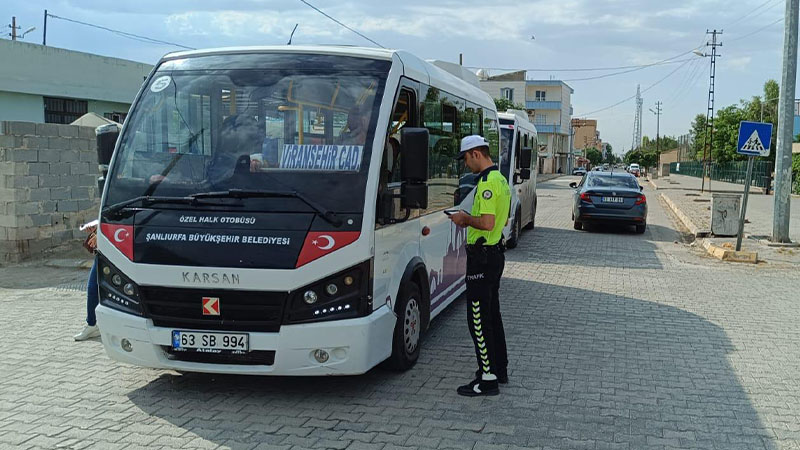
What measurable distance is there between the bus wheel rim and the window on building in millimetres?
28513

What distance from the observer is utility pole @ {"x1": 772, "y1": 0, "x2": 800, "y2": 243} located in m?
15.0

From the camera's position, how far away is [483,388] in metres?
5.56

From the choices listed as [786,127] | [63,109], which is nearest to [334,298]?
[786,127]

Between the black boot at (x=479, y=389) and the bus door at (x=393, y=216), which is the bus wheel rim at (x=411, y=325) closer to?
the bus door at (x=393, y=216)

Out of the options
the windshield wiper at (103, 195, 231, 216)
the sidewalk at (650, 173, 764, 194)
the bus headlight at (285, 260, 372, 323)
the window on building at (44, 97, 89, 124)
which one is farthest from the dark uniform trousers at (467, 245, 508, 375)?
the sidewalk at (650, 173, 764, 194)

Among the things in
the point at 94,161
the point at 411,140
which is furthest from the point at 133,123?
the point at 94,161

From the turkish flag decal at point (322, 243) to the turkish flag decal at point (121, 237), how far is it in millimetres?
1279

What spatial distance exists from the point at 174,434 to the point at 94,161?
955cm

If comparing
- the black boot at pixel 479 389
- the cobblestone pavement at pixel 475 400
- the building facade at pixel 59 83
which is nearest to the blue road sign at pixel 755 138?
the cobblestone pavement at pixel 475 400

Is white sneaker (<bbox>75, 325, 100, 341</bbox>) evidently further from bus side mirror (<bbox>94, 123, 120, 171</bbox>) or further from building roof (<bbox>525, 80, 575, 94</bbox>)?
building roof (<bbox>525, 80, 575, 94</bbox>)

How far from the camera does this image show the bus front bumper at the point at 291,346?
16.4ft

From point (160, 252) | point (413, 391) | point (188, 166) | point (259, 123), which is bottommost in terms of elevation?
point (413, 391)

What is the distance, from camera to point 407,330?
6074 millimetres

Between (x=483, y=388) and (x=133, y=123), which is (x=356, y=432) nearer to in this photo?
(x=483, y=388)
